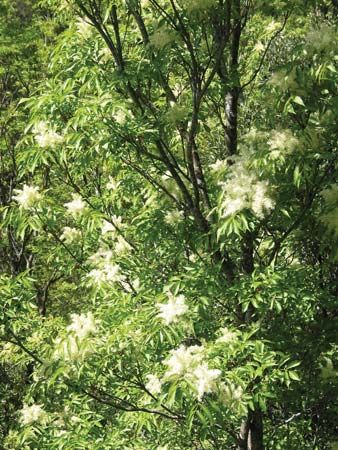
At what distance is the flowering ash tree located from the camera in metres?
3.11

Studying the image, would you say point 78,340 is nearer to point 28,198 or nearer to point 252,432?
point 28,198

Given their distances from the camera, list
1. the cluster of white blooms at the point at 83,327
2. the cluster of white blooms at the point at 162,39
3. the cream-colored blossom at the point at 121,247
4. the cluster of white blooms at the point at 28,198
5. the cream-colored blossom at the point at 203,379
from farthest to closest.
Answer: the cream-colored blossom at the point at 121,247
the cluster of white blooms at the point at 28,198
the cluster of white blooms at the point at 162,39
the cluster of white blooms at the point at 83,327
the cream-colored blossom at the point at 203,379

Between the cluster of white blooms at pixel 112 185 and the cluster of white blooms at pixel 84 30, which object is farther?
the cluster of white blooms at pixel 112 185

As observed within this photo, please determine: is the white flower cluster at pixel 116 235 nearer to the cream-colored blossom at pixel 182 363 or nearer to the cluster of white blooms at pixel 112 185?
the cluster of white blooms at pixel 112 185

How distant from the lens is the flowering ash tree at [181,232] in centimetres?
311

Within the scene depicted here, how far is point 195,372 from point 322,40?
1.96 m

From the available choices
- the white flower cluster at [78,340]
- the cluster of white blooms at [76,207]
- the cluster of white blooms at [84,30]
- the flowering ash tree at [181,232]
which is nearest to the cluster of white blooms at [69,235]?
the flowering ash tree at [181,232]

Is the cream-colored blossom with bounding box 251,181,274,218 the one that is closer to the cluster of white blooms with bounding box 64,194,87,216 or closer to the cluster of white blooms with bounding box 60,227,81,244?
the cluster of white blooms with bounding box 64,194,87,216

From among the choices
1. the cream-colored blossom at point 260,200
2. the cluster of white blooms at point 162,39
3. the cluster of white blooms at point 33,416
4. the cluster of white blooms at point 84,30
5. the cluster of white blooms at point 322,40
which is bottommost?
the cluster of white blooms at point 33,416

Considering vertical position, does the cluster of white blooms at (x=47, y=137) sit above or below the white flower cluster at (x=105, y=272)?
above

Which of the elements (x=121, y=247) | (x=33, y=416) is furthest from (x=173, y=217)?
(x=33, y=416)

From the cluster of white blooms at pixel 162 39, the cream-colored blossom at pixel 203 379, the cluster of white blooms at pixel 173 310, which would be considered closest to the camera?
the cream-colored blossom at pixel 203 379

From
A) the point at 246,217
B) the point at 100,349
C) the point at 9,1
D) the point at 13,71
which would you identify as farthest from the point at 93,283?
the point at 9,1

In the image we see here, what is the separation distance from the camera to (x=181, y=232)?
160 inches
